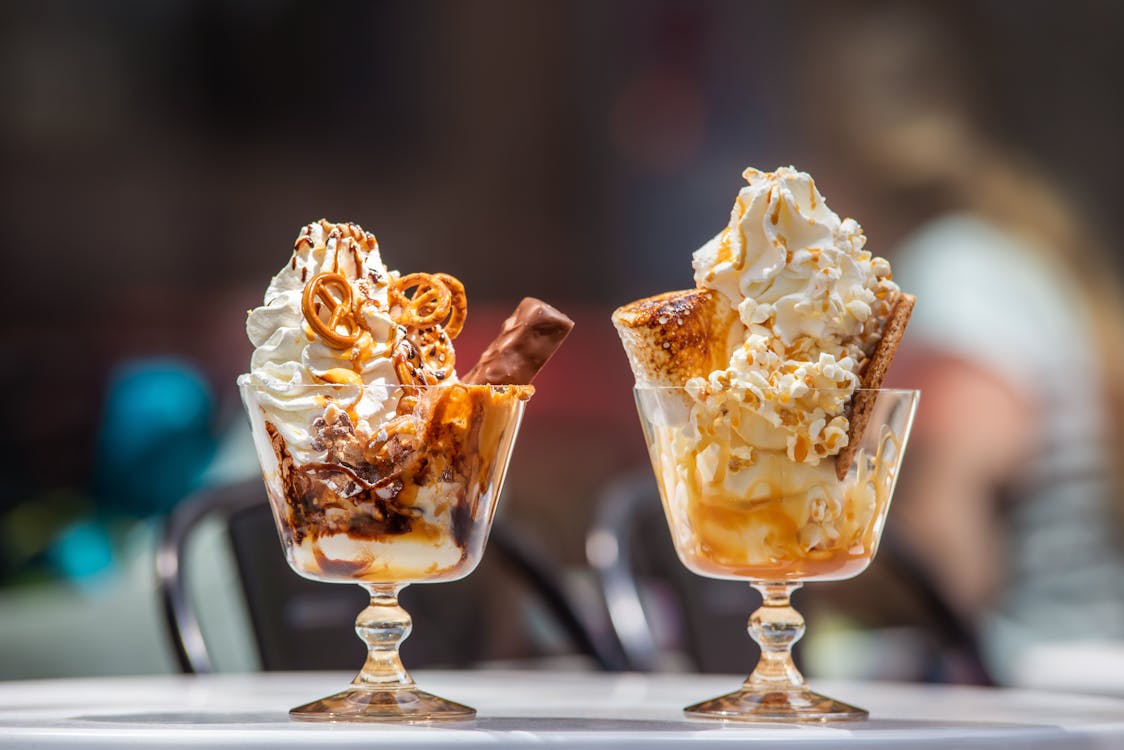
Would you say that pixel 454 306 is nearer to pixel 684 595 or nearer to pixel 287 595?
pixel 287 595

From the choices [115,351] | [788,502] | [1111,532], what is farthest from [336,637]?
[1111,532]

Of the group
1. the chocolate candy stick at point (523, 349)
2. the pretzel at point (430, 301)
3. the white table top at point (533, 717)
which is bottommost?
the white table top at point (533, 717)

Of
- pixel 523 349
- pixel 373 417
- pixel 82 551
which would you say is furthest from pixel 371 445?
pixel 82 551

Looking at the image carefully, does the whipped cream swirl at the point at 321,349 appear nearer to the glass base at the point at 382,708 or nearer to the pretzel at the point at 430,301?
the pretzel at the point at 430,301

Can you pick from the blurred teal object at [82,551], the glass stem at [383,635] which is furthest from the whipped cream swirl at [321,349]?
the blurred teal object at [82,551]

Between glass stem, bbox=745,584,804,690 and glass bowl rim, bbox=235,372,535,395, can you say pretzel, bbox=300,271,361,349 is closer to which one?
glass bowl rim, bbox=235,372,535,395

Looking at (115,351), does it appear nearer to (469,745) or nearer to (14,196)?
(14,196)

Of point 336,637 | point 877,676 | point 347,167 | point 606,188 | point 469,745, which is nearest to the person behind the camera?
point 469,745
